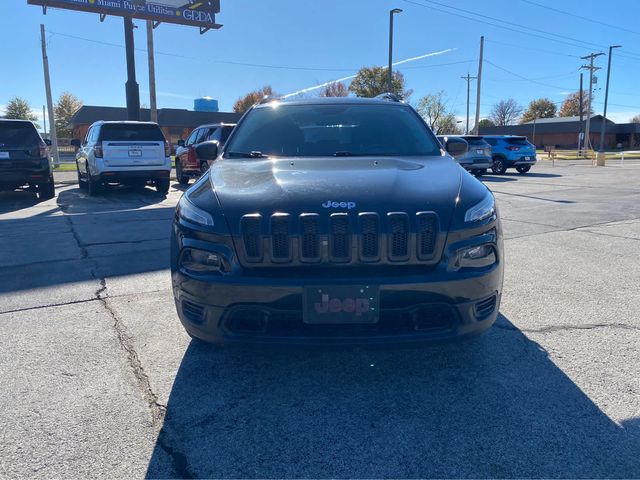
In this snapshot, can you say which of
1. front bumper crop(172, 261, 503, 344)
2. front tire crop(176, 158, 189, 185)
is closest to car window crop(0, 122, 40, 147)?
front tire crop(176, 158, 189, 185)

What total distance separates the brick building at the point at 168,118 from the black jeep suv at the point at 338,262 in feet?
189

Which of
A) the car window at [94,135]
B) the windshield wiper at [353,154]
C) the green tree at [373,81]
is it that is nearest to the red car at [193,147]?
the car window at [94,135]

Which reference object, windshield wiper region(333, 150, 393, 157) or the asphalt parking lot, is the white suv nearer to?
the asphalt parking lot

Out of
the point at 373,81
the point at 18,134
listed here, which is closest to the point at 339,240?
the point at 18,134

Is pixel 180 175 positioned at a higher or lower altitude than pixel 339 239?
lower

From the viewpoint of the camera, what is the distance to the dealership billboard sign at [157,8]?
2131 cm

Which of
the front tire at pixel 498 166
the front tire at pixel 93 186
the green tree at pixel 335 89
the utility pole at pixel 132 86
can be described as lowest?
the front tire at pixel 93 186

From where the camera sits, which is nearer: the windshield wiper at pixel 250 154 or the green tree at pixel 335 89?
the windshield wiper at pixel 250 154

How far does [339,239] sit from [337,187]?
403mm

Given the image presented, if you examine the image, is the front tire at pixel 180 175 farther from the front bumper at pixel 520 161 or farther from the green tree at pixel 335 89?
the green tree at pixel 335 89

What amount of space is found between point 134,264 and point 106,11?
1998 cm

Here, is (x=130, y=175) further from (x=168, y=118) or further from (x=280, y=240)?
(x=168, y=118)

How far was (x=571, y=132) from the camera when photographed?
7112 centimetres

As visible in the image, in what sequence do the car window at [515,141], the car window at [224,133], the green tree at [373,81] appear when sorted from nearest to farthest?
the car window at [224,133]
the car window at [515,141]
the green tree at [373,81]
